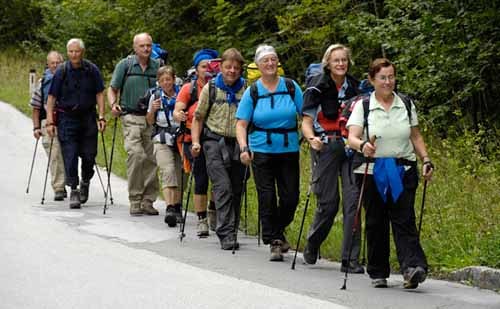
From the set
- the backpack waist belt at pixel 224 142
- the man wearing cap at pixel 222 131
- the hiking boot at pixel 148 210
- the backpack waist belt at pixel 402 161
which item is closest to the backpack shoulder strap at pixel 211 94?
the man wearing cap at pixel 222 131

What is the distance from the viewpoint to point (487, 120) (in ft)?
55.0

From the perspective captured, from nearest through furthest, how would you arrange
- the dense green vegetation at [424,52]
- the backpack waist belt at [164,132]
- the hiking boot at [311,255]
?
the hiking boot at [311,255]
the dense green vegetation at [424,52]
the backpack waist belt at [164,132]

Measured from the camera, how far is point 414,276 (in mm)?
8758

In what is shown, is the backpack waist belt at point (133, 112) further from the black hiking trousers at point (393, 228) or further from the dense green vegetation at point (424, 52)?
the black hiking trousers at point (393, 228)

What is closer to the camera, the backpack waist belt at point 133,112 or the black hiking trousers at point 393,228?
the black hiking trousers at point 393,228

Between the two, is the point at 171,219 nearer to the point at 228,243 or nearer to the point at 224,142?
the point at 224,142

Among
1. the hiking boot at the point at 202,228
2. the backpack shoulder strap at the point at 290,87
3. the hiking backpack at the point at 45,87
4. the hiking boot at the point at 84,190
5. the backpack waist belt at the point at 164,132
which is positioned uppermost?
the hiking backpack at the point at 45,87

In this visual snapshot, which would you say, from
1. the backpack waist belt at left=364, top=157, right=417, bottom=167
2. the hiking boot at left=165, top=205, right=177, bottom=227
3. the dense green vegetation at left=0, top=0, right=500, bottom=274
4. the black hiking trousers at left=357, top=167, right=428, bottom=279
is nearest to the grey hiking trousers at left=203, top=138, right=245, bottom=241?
the dense green vegetation at left=0, top=0, right=500, bottom=274

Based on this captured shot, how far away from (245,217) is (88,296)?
432 cm

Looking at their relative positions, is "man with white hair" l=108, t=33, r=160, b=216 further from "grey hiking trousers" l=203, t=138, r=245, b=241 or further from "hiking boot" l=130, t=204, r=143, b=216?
"grey hiking trousers" l=203, t=138, r=245, b=241

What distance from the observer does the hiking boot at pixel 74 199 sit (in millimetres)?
14445

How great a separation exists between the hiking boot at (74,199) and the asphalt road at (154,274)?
0.52 metres

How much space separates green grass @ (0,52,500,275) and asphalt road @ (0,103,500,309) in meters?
0.46

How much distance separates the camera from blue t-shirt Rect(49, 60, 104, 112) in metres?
14.7
